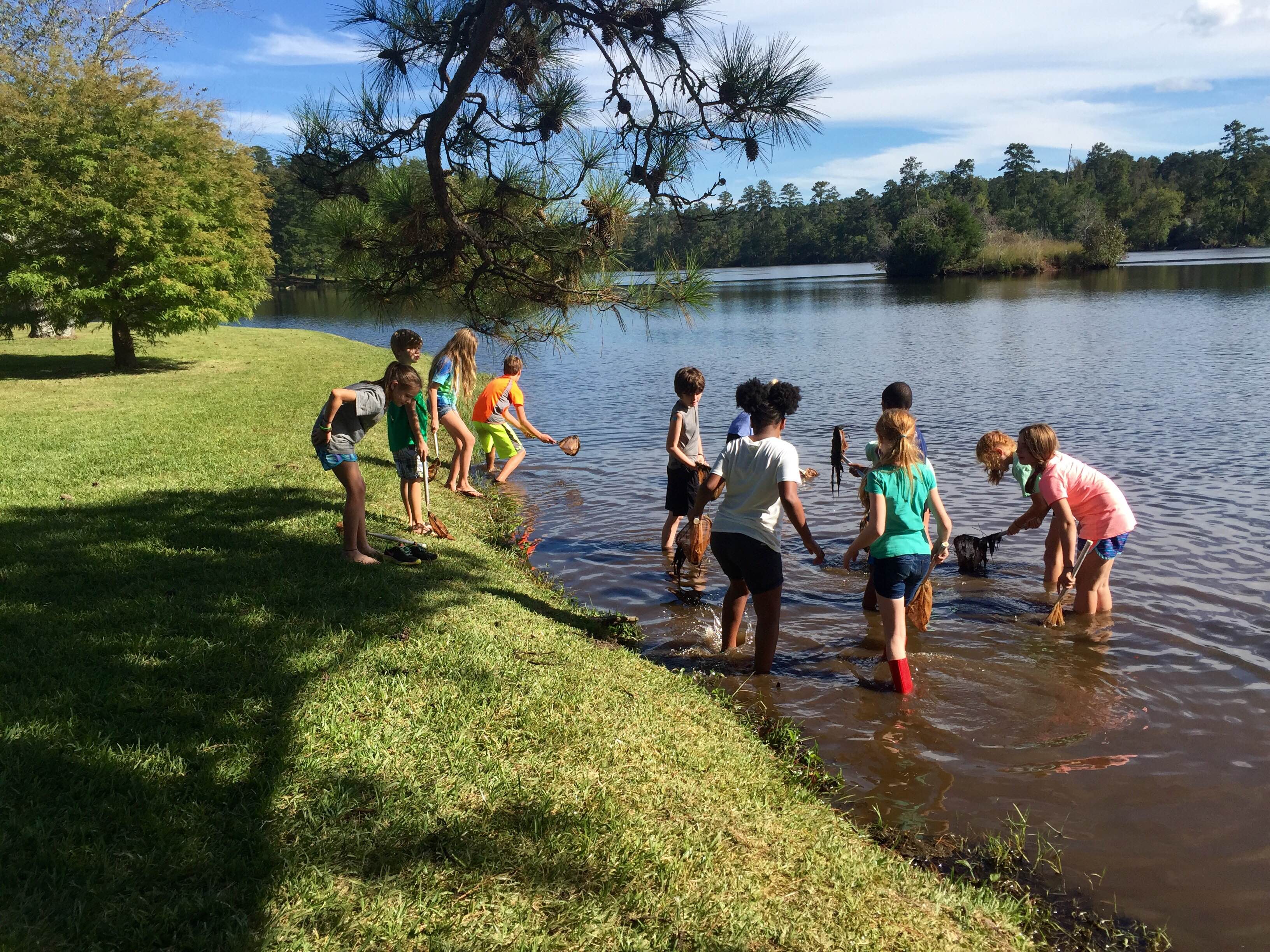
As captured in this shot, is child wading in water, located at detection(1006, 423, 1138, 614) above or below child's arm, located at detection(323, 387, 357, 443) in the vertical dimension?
below

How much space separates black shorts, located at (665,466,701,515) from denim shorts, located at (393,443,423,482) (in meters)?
2.28

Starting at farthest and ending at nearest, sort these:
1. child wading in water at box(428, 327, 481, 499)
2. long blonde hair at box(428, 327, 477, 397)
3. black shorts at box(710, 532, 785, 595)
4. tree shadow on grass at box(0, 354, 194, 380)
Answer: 1. tree shadow on grass at box(0, 354, 194, 380)
2. child wading in water at box(428, 327, 481, 499)
3. long blonde hair at box(428, 327, 477, 397)
4. black shorts at box(710, 532, 785, 595)

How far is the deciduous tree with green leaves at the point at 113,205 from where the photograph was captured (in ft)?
55.5

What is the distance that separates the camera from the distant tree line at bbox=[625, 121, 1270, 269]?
9369 cm

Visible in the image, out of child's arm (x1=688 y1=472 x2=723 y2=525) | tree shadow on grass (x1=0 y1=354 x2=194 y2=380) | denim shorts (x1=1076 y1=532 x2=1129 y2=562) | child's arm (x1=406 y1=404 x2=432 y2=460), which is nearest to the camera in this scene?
child's arm (x1=688 y1=472 x2=723 y2=525)

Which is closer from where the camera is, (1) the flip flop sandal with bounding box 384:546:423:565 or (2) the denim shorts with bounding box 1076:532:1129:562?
(2) the denim shorts with bounding box 1076:532:1129:562

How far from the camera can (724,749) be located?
4.50 metres

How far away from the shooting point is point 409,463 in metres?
7.74

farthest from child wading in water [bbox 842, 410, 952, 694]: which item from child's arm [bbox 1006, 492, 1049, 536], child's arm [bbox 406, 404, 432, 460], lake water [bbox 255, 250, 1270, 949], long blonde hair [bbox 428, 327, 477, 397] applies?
long blonde hair [bbox 428, 327, 477, 397]

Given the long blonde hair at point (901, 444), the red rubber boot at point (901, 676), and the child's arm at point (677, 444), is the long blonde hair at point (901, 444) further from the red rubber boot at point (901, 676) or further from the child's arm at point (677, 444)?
the child's arm at point (677, 444)

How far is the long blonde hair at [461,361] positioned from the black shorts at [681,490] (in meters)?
2.45

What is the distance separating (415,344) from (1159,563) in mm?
6996

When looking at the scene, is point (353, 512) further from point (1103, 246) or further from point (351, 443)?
point (1103, 246)

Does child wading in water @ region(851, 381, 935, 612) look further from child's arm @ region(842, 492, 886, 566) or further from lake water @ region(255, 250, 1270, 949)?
child's arm @ region(842, 492, 886, 566)
